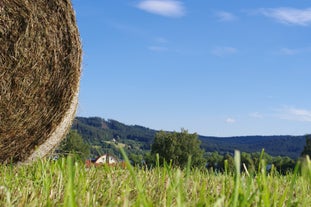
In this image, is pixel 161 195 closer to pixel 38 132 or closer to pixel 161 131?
pixel 38 132

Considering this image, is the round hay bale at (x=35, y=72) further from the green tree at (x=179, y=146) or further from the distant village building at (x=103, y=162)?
the green tree at (x=179, y=146)

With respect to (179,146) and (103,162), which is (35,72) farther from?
(179,146)

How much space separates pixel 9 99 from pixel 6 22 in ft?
3.40

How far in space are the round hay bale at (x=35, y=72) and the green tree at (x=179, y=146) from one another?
49.7 meters

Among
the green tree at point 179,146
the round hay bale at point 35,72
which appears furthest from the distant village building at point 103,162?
the green tree at point 179,146

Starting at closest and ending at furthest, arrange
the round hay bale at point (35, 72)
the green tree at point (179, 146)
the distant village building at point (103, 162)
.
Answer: the distant village building at point (103, 162) < the round hay bale at point (35, 72) < the green tree at point (179, 146)

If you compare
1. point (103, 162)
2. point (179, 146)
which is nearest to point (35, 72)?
point (103, 162)

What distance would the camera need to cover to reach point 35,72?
6.73 meters

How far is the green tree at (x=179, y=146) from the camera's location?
6000 cm

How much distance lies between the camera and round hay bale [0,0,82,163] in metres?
6.62

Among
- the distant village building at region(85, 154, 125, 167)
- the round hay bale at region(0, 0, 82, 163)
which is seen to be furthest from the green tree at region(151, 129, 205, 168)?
the distant village building at region(85, 154, 125, 167)

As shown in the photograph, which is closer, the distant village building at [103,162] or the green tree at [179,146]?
the distant village building at [103,162]

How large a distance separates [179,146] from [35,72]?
59467 mm

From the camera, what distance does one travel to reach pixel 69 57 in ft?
22.8
